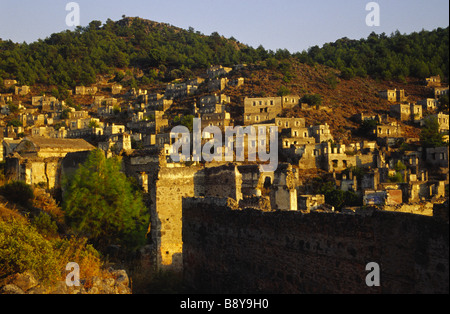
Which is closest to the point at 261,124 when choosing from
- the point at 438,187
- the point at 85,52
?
the point at 438,187

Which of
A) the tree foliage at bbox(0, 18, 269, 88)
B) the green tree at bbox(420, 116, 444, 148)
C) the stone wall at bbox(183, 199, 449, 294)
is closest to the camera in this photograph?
the stone wall at bbox(183, 199, 449, 294)

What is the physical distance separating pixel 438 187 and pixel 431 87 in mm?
61726

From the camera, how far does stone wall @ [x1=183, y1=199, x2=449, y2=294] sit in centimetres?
847

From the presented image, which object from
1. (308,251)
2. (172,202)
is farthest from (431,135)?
(308,251)

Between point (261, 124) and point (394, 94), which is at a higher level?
point (394, 94)

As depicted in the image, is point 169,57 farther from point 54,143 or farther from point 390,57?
point 54,143

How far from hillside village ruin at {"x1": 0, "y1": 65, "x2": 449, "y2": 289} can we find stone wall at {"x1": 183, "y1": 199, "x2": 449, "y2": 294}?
0.51 meters

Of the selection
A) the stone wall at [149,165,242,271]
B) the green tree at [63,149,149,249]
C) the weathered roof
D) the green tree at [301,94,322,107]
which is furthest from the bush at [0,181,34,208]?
the green tree at [301,94,322,107]

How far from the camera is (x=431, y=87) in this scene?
10469 centimetres

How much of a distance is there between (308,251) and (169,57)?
146685 millimetres

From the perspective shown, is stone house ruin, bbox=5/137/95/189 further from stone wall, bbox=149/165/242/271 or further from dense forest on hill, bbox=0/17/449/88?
dense forest on hill, bbox=0/17/449/88

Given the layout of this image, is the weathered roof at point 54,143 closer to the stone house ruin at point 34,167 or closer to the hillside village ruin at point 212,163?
the hillside village ruin at point 212,163

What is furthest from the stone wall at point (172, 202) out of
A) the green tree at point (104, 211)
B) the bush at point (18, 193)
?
the bush at point (18, 193)
